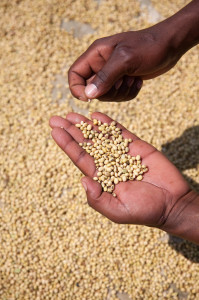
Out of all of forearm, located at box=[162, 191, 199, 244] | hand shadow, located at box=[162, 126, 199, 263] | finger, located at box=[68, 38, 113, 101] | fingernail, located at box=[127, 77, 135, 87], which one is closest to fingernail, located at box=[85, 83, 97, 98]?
finger, located at box=[68, 38, 113, 101]

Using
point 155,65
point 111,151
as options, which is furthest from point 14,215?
point 155,65

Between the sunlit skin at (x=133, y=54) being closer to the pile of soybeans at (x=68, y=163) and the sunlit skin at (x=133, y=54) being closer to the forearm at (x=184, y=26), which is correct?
the forearm at (x=184, y=26)

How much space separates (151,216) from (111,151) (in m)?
0.73

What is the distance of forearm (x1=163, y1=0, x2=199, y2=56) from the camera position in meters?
2.98

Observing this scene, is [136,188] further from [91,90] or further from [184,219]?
[91,90]

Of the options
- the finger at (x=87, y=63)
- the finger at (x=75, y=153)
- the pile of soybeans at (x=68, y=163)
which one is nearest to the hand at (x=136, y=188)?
the finger at (x=75, y=153)

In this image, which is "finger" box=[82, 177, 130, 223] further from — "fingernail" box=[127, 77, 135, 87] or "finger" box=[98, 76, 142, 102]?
"fingernail" box=[127, 77, 135, 87]

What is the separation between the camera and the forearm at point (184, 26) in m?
2.98

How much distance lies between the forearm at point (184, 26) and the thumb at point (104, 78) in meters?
0.69

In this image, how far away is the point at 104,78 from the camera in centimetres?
256

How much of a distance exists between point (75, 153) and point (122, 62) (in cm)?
87

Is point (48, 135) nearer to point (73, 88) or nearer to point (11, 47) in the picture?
point (73, 88)

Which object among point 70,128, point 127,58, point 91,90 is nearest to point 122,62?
point 127,58

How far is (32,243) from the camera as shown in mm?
3459
